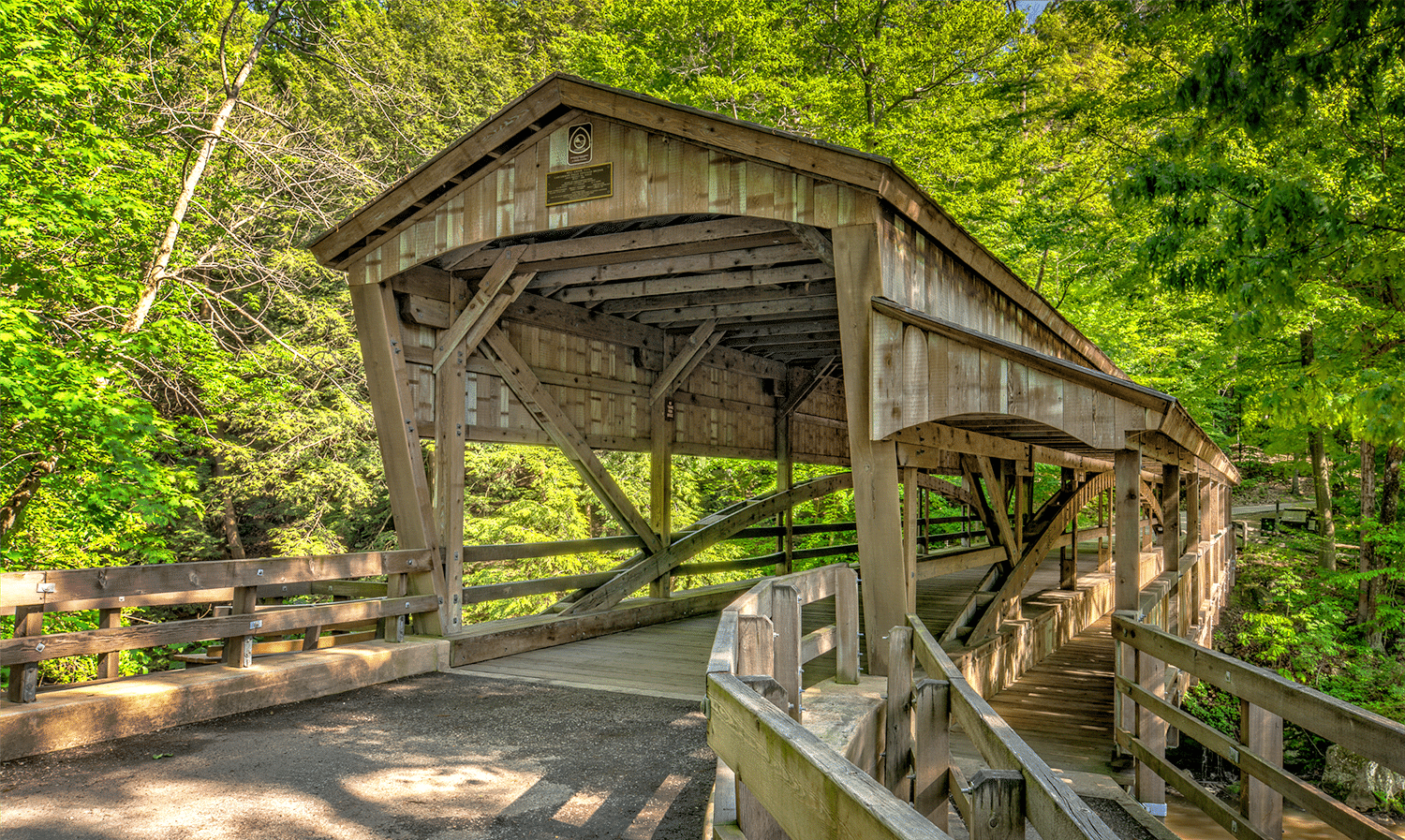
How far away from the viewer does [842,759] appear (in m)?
1.54

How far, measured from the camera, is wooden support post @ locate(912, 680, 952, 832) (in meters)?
3.16

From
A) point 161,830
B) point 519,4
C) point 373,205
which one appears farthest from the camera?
point 519,4

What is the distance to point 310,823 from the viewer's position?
3.43 m

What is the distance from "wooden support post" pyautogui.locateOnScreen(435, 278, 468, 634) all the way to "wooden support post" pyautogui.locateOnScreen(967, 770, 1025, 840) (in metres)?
5.89

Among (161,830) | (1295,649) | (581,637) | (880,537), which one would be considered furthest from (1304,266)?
(1295,649)

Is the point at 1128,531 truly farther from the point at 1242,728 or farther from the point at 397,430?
the point at 397,430

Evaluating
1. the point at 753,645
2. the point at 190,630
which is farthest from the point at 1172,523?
the point at 190,630

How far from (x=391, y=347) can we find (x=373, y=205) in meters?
Answer: 1.18

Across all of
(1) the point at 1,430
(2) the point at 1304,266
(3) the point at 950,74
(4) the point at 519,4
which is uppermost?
(4) the point at 519,4

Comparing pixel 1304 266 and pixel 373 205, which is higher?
pixel 373 205

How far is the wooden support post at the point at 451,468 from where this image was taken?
7.36 metres

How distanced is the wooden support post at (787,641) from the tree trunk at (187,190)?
10.8 m

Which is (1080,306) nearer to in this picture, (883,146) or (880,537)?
(883,146)

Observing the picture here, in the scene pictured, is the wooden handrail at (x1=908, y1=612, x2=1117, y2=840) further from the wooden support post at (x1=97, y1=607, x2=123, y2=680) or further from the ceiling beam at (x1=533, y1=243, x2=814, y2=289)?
the ceiling beam at (x1=533, y1=243, x2=814, y2=289)
